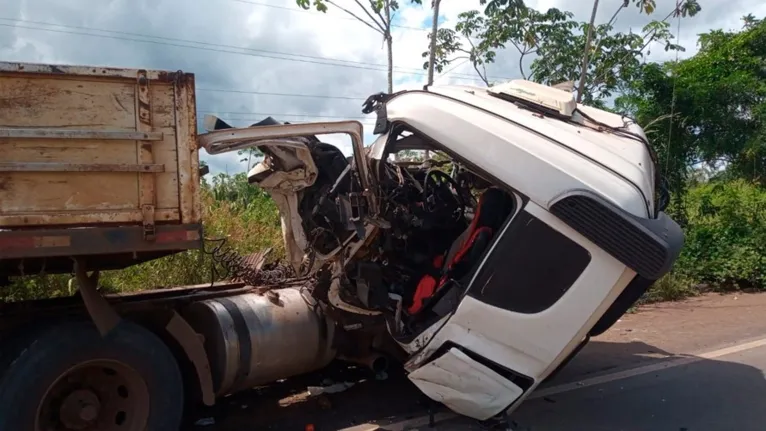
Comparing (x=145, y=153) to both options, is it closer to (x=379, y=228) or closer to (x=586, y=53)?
(x=379, y=228)

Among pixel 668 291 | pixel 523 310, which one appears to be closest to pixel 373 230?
pixel 523 310

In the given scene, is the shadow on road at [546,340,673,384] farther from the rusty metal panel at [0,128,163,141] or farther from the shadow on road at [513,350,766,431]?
the rusty metal panel at [0,128,163,141]

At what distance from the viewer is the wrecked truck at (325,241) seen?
131 inches

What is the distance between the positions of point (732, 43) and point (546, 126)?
509 inches

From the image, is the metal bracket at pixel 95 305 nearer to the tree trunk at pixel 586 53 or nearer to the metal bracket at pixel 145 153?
the metal bracket at pixel 145 153

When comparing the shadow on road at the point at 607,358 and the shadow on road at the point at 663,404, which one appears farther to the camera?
the shadow on road at the point at 607,358

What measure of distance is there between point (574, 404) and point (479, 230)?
1718mm

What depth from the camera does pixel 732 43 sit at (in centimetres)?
1473

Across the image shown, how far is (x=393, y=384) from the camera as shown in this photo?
5434mm

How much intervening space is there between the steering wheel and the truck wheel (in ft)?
6.99

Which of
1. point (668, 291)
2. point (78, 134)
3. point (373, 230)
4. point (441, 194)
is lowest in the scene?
point (668, 291)

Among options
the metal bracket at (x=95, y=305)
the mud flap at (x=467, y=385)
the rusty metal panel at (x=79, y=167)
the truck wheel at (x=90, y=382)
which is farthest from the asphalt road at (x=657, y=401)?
the rusty metal panel at (x=79, y=167)

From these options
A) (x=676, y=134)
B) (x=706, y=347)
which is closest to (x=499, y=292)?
(x=706, y=347)

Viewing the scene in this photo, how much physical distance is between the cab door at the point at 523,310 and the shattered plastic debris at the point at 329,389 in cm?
130
